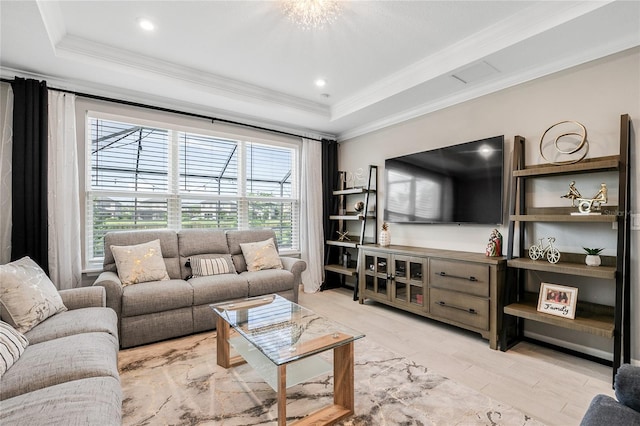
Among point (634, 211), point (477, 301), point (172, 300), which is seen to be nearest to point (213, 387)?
point (172, 300)

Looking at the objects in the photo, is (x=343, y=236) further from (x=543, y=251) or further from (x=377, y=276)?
(x=543, y=251)

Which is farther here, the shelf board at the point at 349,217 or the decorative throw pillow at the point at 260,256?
the shelf board at the point at 349,217

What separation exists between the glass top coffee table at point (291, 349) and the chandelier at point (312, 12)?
2234 millimetres

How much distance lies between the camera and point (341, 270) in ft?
15.0

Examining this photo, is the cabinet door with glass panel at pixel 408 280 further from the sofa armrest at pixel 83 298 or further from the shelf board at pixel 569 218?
the sofa armrest at pixel 83 298

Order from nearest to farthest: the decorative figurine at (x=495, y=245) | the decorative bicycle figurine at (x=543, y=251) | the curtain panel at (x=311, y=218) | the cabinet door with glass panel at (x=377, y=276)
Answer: the decorative bicycle figurine at (x=543, y=251) < the decorative figurine at (x=495, y=245) < the cabinet door with glass panel at (x=377, y=276) < the curtain panel at (x=311, y=218)

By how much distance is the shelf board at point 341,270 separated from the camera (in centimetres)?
436

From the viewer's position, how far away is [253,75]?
133 inches

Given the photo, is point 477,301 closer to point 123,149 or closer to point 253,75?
point 253,75

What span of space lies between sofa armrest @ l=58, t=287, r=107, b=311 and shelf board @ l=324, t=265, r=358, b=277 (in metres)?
2.88

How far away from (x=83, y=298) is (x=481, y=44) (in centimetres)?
375

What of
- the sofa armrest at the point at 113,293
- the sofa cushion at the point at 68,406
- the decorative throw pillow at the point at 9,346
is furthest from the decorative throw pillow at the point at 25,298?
the sofa cushion at the point at 68,406

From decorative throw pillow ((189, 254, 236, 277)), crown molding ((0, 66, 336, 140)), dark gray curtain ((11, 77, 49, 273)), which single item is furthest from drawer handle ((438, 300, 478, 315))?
dark gray curtain ((11, 77, 49, 273))

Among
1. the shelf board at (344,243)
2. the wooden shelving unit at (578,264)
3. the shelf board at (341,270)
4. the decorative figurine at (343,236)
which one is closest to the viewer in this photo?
the wooden shelving unit at (578,264)
